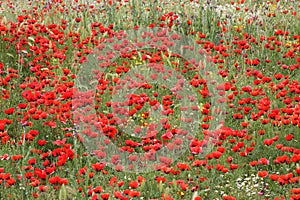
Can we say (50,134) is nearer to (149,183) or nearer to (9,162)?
(9,162)

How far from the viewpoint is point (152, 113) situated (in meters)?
4.75

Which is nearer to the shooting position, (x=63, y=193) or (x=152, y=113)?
(x=63, y=193)

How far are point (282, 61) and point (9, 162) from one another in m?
3.51

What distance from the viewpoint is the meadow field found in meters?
3.61

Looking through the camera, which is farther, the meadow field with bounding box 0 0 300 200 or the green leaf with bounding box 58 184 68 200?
the meadow field with bounding box 0 0 300 200

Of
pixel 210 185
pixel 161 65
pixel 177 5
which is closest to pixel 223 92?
pixel 161 65

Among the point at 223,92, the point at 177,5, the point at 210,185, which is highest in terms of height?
the point at 177,5

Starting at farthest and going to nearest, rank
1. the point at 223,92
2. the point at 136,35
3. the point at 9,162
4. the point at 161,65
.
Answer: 1. the point at 136,35
2. the point at 161,65
3. the point at 223,92
4. the point at 9,162

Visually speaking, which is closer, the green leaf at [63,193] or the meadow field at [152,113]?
the green leaf at [63,193]

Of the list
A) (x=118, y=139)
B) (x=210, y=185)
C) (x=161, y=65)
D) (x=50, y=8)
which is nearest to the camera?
(x=210, y=185)

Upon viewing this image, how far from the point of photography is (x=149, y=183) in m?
3.69

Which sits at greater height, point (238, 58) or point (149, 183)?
point (238, 58)

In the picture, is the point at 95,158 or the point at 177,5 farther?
the point at 177,5

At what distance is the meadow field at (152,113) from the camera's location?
3.61 m
